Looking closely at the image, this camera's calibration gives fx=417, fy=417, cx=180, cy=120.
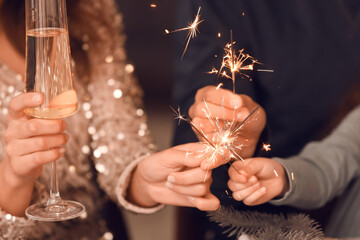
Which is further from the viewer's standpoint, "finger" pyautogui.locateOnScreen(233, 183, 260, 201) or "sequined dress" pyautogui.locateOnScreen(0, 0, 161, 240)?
"sequined dress" pyautogui.locateOnScreen(0, 0, 161, 240)

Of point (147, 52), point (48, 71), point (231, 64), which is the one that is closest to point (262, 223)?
point (231, 64)

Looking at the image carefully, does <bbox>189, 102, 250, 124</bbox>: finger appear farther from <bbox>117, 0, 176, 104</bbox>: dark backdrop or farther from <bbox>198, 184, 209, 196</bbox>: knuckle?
<bbox>117, 0, 176, 104</bbox>: dark backdrop

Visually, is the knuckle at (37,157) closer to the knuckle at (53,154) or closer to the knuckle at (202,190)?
the knuckle at (53,154)

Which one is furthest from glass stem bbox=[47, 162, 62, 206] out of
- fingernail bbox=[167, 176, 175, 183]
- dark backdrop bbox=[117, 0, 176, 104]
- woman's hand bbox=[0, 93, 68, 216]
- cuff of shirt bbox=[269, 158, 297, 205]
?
dark backdrop bbox=[117, 0, 176, 104]

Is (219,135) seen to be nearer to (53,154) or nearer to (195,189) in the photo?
(195,189)

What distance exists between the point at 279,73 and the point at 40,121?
29 centimetres

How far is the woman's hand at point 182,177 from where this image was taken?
15.7 inches

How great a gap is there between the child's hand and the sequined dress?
276mm

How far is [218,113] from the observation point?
390 mm

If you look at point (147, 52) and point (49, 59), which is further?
point (147, 52)

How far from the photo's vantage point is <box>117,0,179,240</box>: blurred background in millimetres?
1162

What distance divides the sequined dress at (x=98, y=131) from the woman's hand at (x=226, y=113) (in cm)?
28

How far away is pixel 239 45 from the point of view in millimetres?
428

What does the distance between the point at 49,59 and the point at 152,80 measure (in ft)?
3.12
